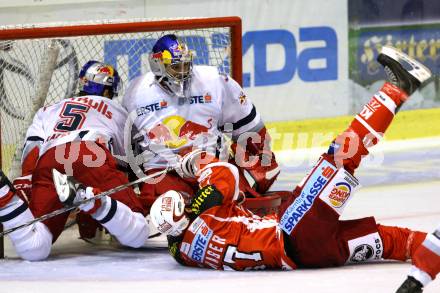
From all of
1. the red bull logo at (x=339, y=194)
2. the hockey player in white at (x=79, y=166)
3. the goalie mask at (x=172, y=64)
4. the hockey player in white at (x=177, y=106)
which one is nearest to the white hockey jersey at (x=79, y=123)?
the hockey player in white at (x=79, y=166)

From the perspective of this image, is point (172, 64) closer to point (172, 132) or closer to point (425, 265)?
point (172, 132)

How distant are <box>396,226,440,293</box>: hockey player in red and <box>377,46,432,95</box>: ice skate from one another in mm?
677

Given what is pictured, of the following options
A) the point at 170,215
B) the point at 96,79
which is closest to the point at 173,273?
the point at 170,215

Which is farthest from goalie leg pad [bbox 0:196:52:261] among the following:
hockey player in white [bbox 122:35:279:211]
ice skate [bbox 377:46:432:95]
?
ice skate [bbox 377:46:432:95]

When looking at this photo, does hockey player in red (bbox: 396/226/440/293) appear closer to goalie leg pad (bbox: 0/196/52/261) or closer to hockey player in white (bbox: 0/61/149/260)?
hockey player in white (bbox: 0/61/149/260)

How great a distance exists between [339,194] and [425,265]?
0.66 meters

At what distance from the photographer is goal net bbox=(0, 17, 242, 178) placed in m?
5.04

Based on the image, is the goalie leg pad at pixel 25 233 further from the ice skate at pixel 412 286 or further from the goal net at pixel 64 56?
the ice skate at pixel 412 286

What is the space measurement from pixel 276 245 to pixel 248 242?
0.09m

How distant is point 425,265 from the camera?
337 centimetres

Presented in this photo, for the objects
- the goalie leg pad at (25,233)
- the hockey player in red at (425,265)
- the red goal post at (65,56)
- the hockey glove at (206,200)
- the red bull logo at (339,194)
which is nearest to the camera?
the hockey player in red at (425,265)

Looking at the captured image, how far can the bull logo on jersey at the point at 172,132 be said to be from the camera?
4816 mm

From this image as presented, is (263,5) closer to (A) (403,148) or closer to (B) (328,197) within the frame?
(A) (403,148)

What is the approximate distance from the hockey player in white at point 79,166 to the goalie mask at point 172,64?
8.4 inches
